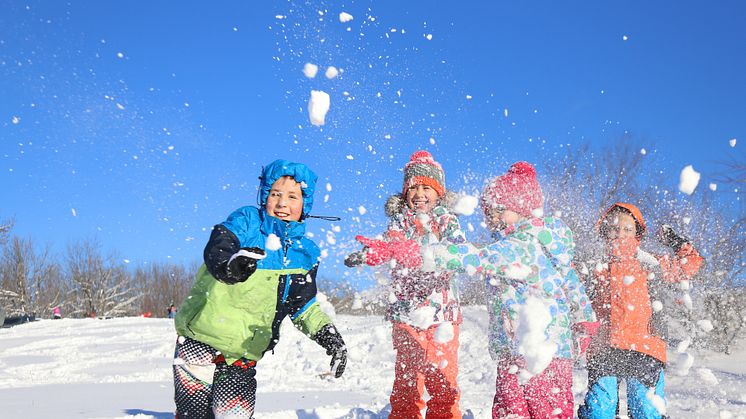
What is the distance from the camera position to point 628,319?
3.97 meters

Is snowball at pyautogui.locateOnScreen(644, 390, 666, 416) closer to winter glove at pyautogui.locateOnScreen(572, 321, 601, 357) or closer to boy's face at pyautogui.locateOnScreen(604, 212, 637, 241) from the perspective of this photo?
winter glove at pyautogui.locateOnScreen(572, 321, 601, 357)

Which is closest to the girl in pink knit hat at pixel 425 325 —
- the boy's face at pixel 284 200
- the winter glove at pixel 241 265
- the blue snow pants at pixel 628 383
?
the boy's face at pixel 284 200

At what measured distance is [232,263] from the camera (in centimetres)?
253

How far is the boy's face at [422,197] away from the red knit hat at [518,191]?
63cm

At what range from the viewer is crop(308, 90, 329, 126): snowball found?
11.3 feet

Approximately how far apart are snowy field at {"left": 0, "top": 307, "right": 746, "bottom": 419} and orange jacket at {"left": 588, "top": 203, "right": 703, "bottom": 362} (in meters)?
0.53

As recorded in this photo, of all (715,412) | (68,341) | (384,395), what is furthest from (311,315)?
(68,341)

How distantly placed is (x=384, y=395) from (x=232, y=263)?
445cm

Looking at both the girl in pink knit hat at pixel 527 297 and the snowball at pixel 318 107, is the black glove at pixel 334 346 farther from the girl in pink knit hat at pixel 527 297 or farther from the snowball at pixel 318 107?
the snowball at pixel 318 107

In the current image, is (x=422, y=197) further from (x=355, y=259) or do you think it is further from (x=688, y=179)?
(x=688, y=179)

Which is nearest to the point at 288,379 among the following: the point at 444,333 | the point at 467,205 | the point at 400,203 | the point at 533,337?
the point at 400,203

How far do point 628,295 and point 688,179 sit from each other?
894 millimetres

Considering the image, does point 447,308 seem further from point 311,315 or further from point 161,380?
point 161,380

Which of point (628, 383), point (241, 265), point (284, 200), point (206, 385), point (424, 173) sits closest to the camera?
point (241, 265)
